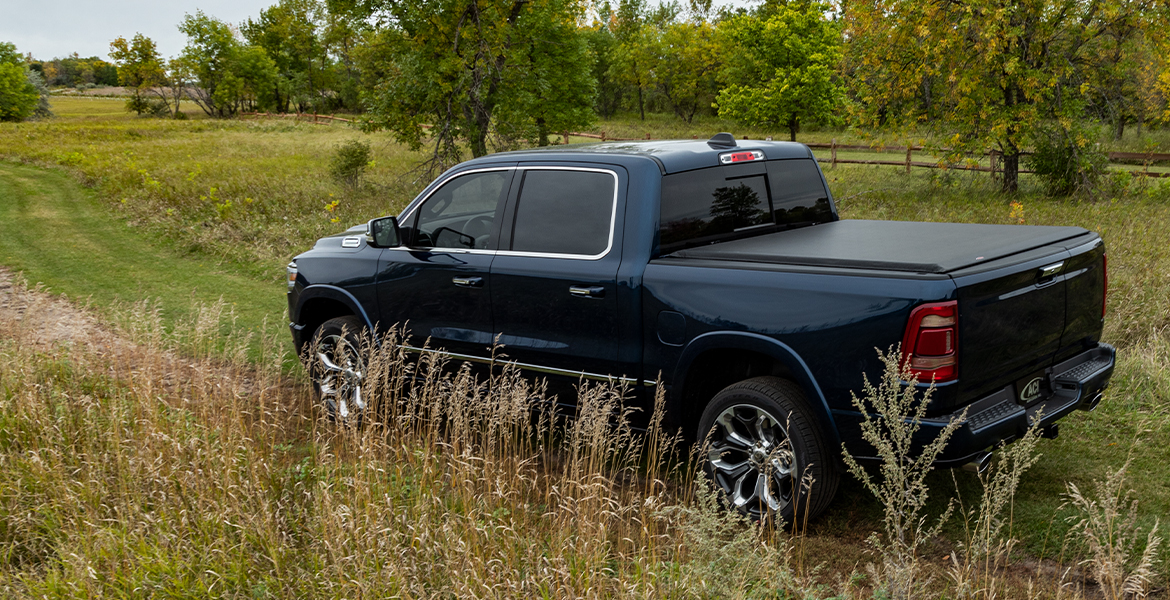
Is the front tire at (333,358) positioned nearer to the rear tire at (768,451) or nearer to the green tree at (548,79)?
the rear tire at (768,451)

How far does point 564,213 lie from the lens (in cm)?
491

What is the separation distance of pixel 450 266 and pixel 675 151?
1.56m

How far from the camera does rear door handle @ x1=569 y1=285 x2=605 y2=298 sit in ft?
15.0

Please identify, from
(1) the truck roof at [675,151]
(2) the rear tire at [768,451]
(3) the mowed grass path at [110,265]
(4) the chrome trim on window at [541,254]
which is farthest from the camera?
(3) the mowed grass path at [110,265]

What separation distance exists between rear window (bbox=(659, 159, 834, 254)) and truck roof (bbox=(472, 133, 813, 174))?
0.06 m

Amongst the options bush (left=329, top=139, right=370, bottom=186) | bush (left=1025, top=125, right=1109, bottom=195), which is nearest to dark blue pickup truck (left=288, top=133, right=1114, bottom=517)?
bush (left=1025, top=125, right=1109, bottom=195)

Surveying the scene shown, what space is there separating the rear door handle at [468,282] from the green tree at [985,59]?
43.2 feet

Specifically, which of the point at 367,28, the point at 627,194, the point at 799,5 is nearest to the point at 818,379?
the point at 627,194

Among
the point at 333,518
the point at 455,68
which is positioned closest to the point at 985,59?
the point at 455,68

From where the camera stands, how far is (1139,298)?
801cm

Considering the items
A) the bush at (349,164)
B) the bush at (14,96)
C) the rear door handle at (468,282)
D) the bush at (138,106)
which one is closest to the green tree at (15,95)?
the bush at (14,96)

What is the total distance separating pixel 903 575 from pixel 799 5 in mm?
44056

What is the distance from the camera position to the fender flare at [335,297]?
19.3ft

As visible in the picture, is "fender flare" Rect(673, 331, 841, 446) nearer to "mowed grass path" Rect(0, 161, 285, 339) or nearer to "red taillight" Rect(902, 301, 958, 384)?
"red taillight" Rect(902, 301, 958, 384)
